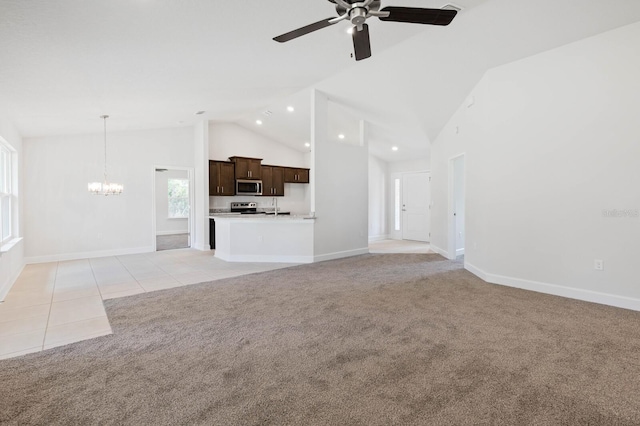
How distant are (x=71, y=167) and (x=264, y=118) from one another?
4.28m

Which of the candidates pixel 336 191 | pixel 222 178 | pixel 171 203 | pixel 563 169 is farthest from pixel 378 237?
pixel 171 203

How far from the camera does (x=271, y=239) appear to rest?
622 cm

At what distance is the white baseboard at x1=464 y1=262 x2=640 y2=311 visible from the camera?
3.46 meters

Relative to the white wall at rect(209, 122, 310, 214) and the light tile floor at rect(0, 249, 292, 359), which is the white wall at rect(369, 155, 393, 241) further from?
the light tile floor at rect(0, 249, 292, 359)

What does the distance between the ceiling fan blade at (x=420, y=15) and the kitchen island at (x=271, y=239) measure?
4068 mm

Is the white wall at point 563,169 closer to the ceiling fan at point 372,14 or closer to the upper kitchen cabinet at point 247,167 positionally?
the ceiling fan at point 372,14

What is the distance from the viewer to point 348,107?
6746 millimetres

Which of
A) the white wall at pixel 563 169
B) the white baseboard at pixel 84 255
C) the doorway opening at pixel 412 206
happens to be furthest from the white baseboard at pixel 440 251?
the white baseboard at pixel 84 255

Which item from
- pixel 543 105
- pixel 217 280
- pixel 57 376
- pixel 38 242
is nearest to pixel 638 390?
pixel 543 105

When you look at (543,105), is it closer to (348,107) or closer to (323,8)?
(323,8)

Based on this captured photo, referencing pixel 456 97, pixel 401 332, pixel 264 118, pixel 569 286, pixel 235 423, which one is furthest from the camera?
pixel 264 118

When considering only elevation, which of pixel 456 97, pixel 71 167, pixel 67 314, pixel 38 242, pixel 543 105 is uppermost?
pixel 456 97

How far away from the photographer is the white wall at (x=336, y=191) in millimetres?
6246

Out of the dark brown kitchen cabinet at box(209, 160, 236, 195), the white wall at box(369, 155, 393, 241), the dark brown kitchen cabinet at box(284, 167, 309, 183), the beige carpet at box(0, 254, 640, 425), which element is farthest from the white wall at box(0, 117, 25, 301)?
the white wall at box(369, 155, 393, 241)
